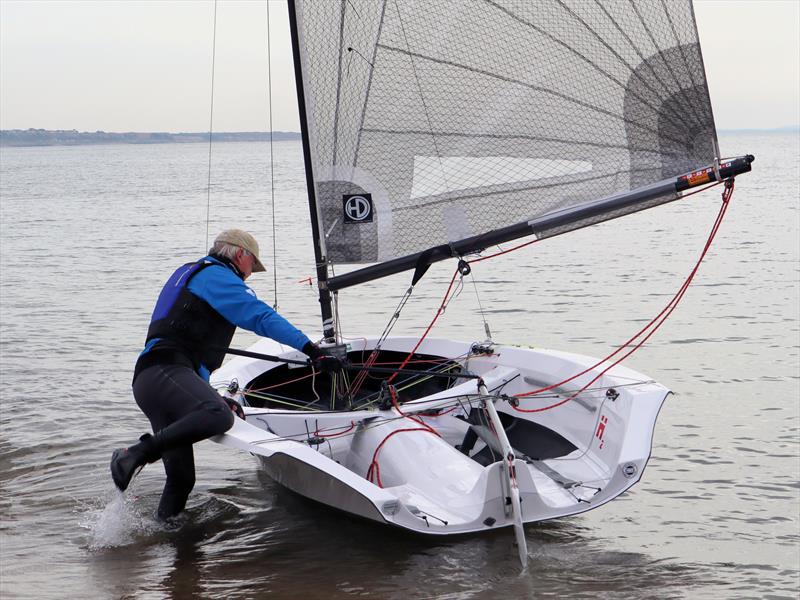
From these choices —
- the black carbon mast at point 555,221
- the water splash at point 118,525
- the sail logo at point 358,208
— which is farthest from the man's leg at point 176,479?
the sail logo at point 358,208

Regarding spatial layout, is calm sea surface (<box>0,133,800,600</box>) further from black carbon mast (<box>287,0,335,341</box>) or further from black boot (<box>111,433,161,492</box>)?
black carbon mast (<box>287,0,335,341</box>)

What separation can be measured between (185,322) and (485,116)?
1816 mm

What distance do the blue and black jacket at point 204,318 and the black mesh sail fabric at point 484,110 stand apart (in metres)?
0.97

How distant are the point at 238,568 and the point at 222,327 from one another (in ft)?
3.50

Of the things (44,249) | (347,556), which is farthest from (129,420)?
(44,249)

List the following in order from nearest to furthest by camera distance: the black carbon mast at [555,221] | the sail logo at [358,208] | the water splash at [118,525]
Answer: the black carbon mast at [555,221], the water splash at [118,525], the sail logo at [358,208]

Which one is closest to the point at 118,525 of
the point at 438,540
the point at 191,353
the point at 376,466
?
the point at 191,353

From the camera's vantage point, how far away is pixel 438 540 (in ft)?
15.3

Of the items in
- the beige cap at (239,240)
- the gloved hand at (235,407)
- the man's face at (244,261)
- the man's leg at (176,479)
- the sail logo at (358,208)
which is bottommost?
the man's leg at (176,479)

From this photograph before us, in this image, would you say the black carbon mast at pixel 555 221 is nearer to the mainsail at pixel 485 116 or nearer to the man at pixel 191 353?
the mainsail at pixel 485 116

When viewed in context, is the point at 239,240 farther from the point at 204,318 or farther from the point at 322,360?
the point at 322,360

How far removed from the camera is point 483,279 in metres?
14.0

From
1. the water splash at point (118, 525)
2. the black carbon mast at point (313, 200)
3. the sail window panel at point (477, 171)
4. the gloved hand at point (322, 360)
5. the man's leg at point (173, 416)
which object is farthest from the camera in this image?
the black carbon mast at point (313, 200)

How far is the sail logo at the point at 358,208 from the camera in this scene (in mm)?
5293
